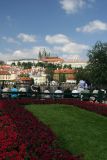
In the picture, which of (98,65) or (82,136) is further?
(98,65)

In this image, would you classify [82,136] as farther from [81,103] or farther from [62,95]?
[62,95]

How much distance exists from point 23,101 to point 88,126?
449 inches

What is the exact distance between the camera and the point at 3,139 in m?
7.68

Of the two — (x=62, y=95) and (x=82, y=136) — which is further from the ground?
(x=62, y=95)

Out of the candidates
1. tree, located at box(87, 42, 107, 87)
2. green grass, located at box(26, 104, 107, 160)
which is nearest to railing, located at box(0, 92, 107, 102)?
green grass, located at box(26, 104, 107, 160)

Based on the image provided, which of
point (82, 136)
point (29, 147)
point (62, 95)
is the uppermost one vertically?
point (29, 147)

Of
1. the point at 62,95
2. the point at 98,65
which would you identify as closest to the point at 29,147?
the point at 62,95

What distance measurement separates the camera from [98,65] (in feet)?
157

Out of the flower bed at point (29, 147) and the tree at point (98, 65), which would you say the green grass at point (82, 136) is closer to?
the flower bed at point (29, 147)

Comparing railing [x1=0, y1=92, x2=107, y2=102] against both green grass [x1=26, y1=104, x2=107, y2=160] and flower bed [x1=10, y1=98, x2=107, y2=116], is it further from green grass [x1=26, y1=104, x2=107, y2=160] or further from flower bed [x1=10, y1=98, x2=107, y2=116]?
green grass [x1=26, y1=104, x2=107, y2=160]

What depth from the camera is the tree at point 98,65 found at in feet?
155

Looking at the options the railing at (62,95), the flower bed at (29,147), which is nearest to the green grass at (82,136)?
the flower bed at (29,147)

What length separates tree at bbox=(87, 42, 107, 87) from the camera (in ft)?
155

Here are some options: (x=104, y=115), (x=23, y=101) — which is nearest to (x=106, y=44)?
(x=23, y=101)
